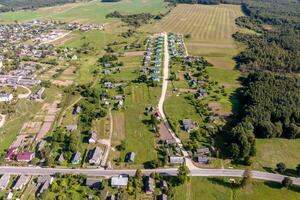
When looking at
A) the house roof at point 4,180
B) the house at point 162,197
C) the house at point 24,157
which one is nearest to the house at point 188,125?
the house at point 162,197

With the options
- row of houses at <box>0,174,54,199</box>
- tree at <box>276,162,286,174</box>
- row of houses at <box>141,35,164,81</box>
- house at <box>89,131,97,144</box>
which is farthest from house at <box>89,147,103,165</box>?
row of houses at <box>141,35,164,81</box>

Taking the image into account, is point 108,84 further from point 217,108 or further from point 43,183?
point 43,183

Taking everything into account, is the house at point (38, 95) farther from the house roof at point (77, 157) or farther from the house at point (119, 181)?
the house at point (119, 181)

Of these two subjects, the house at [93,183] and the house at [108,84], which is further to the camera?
the house at [108,84]

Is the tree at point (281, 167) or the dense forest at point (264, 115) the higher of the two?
the dense forest at point (264, 115)

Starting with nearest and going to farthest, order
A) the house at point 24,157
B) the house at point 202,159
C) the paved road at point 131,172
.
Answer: the paved road at point 131,172, the house at point 202,159, the house at point 24,157

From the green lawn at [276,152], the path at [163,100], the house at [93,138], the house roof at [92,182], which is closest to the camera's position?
the house roof at [92,182]

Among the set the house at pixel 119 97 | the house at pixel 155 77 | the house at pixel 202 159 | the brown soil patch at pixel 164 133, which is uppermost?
the house at pixel 155 77

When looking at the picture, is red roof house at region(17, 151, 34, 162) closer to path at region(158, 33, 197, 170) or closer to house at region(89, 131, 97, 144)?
house at region(89, 131, 97, 144)

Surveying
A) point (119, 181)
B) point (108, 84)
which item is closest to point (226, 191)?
point (119, 181)

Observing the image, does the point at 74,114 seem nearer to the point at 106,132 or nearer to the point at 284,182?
the point at 106,132
